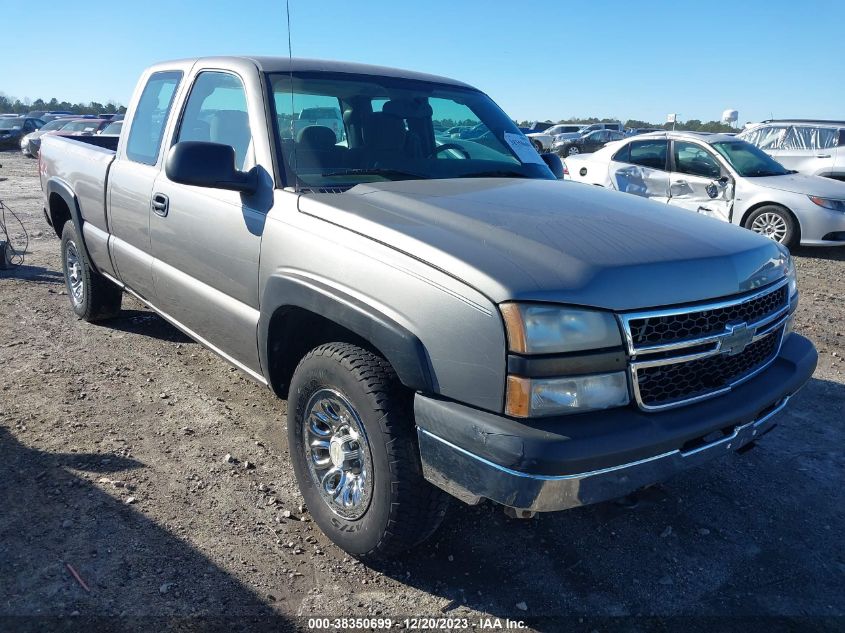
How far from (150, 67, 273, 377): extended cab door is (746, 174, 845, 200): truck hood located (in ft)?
25.3

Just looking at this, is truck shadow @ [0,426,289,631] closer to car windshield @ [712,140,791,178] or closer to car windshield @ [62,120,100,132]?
car windshield @ [712,140,791,178]

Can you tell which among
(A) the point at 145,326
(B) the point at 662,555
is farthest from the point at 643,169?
(B) the point at 662,555

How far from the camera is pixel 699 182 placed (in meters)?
9.33

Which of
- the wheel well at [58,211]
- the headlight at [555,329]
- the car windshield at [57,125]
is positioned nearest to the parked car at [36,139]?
the car windshield at [57,125]

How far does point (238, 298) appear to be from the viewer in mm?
3203

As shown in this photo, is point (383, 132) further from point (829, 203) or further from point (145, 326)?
point (829, 203)

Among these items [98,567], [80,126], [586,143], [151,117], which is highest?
[80,126]

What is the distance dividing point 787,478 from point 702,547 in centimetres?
89

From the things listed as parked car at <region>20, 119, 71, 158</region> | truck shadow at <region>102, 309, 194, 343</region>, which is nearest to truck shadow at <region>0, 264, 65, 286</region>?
truck shadow at <region>102, 309, 194, 343</region>

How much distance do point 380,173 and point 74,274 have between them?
3677 mm

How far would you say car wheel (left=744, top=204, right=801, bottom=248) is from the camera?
867 cm

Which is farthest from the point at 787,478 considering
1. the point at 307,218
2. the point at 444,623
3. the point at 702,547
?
A: the point at 307,218

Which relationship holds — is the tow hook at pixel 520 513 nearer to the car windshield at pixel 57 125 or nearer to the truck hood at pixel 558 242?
the truck hood at pixel 558 242

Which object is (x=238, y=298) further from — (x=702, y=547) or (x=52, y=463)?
(x=702, y=547)
